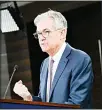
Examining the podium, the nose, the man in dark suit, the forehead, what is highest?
the forehead

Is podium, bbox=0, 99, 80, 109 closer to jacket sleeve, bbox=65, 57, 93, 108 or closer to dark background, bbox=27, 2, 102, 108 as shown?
jacket sleeve, bbox=65, 57, 93, 108

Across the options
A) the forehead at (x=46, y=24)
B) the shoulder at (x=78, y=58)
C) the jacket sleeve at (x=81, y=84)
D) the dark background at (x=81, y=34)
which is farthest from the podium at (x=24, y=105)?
the forehead at (x=46, y=24)

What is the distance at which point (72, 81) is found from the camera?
2264 mm

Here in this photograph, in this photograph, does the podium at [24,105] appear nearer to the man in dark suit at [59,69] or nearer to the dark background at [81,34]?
the man in dark suit at [59,69]

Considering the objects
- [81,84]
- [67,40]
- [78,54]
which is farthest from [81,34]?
[81,84]

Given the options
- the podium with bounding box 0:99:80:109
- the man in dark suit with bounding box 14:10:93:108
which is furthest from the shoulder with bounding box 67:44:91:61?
the podium with bounding box 0:99:80:109

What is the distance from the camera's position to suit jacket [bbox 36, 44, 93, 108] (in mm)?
2236

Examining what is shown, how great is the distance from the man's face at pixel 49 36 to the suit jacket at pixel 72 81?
0.11 metres

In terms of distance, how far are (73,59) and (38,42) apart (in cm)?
34

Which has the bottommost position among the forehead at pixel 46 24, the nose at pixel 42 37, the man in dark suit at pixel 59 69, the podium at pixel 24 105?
the podium at pixel 24 105

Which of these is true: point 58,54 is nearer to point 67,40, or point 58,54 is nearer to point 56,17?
point 67,40

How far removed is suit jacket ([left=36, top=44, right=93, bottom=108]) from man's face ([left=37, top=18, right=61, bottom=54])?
0.11 meters

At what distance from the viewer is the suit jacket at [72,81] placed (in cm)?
224

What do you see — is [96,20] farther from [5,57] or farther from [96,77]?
[5,57]
